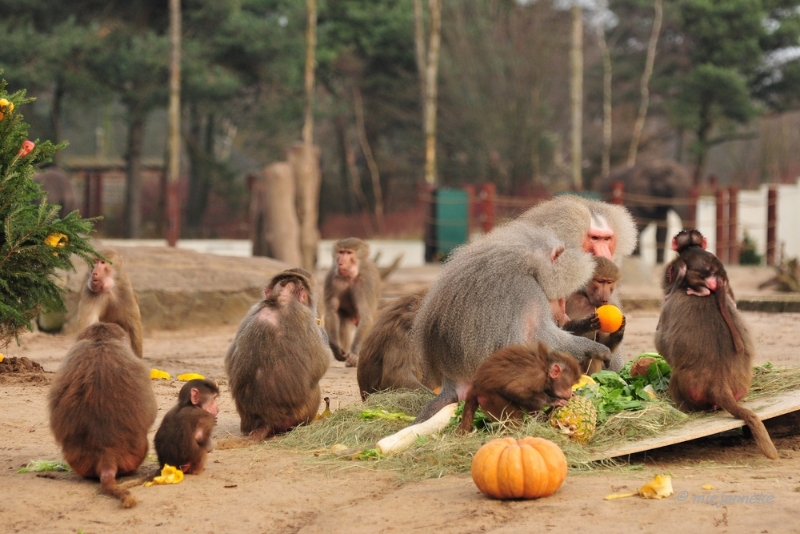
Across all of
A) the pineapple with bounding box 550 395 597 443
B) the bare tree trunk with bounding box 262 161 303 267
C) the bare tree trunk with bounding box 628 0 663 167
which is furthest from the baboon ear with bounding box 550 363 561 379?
the bare tree trunk with bounding box 628 0 663 167

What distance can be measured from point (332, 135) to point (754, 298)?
103ft

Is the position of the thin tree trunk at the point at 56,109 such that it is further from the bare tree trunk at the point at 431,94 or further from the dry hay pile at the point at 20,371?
the dry hay pile at the point at 20,371

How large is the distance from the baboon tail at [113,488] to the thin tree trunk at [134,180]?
75.1 ft

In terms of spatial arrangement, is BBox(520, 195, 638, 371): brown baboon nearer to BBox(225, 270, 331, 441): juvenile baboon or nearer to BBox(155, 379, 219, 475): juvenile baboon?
BBox(225, 270, 331, 441): juvenile baboon

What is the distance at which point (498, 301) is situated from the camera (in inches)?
236

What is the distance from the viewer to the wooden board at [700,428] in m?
5.59

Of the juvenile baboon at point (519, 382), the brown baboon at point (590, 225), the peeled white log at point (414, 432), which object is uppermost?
the brown baboon at point (590, 225)

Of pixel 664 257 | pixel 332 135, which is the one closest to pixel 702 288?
pixel 664 257

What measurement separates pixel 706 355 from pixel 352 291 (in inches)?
193

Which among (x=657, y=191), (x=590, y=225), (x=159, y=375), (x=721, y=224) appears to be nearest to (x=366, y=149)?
(x=657, y=191)

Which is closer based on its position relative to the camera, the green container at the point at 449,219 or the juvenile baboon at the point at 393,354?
the juvenile baboon at the point at 393,354

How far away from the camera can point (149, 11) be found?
28.2 m

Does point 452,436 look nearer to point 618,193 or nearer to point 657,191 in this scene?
point 618,193

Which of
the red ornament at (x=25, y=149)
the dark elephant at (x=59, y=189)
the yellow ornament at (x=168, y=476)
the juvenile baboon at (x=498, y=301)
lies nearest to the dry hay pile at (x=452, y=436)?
the juvenile baboon at (x=498, y=301)
